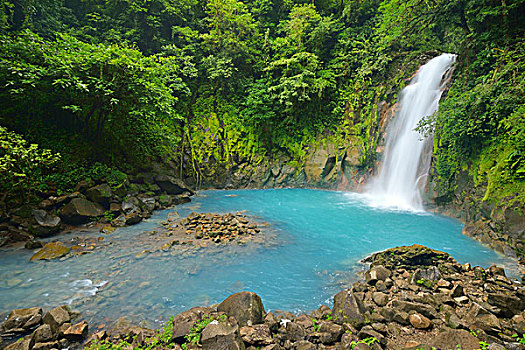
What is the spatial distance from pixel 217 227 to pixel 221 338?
15.4ft

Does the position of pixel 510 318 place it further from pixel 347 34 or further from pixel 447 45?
pixel 347 34

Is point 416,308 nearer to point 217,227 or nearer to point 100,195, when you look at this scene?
point 217,227

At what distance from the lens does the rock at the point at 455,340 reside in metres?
2.21

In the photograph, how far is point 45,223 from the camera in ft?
19.3

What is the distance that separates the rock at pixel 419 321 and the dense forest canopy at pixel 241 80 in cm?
535

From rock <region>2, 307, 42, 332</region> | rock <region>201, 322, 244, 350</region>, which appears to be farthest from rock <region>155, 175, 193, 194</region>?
rock <region>201, 322, 244, 350</region>

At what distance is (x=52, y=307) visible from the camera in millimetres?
3406

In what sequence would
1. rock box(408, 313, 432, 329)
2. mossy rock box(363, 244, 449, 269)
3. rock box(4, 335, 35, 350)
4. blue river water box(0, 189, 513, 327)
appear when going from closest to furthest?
1. rock box(4, 335, 35, 350)
2. rock box(408, 313, 432, 329)
3. blue river water box(0, 189, 513, 327)
4. mossy rock box(363, 244, 449, 269)

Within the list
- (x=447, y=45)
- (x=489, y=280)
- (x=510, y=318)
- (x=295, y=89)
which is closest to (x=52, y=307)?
(x=510, y=318)

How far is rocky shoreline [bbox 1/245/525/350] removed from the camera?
7.97 ft

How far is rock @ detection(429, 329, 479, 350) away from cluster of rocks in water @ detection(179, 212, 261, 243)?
4.92 m

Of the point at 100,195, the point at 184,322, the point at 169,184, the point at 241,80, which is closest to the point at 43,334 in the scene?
the point at 184,322

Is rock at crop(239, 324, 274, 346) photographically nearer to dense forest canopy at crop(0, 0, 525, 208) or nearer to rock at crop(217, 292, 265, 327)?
rock at crop(217, 292, 265, 327)

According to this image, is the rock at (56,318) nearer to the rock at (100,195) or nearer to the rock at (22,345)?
the rock at (22,345)
